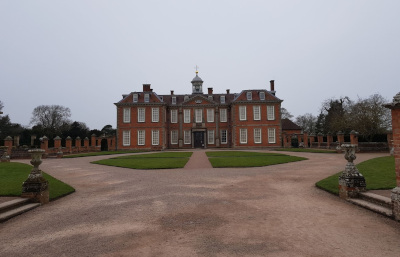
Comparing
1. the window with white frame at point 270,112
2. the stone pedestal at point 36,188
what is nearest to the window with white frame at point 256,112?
the window with white frame at point 270,112

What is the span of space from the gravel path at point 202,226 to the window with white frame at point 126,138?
29609mm

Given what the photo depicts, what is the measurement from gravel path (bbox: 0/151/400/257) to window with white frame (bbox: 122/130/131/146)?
29609mm

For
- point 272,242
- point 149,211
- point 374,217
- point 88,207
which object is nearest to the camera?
point 272,242

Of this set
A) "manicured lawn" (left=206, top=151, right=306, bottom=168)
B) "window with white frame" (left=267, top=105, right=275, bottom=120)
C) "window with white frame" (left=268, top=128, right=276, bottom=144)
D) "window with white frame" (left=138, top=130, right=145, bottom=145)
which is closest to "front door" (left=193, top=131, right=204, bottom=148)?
"window with white frame" (left=138, top=130, right=145, bottom=145)

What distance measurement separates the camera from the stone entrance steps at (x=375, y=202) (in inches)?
205

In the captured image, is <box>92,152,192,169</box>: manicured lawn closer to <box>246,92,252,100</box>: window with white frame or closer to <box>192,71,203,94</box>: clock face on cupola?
<box>246,92,252,100</box>: window with white frame

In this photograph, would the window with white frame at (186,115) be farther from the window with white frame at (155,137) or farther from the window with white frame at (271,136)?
the window with white frame at (271,136)

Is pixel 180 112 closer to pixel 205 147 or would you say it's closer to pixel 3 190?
pixel 205 147

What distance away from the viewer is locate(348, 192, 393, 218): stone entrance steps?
17.1ft

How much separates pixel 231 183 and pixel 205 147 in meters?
29.4

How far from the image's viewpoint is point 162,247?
374 cm

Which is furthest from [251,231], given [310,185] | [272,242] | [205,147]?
[205,147]

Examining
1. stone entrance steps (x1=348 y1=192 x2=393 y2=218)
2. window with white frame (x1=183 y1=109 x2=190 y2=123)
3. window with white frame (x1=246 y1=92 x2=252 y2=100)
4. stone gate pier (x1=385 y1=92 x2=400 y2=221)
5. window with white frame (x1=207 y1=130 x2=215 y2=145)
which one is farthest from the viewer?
window with white frame (x1=207 y1=130 x2=215 y2=145)

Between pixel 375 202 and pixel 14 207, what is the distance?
29.4 feet
